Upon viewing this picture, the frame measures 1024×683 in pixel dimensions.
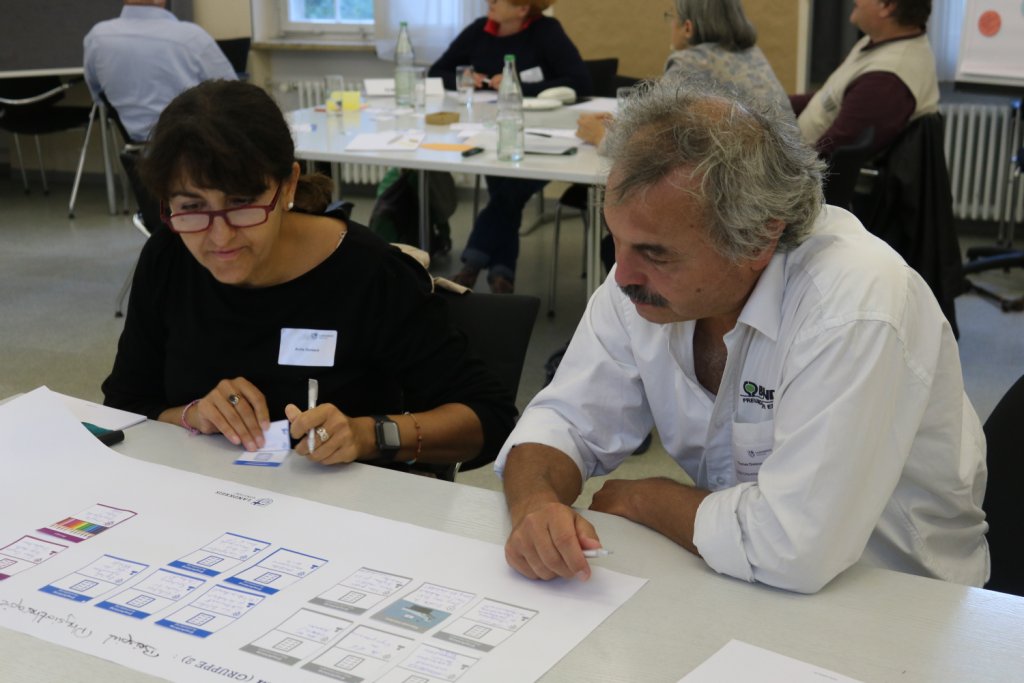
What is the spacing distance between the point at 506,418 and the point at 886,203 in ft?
8.22

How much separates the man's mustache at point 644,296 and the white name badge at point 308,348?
645mm

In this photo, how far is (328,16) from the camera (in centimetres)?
708

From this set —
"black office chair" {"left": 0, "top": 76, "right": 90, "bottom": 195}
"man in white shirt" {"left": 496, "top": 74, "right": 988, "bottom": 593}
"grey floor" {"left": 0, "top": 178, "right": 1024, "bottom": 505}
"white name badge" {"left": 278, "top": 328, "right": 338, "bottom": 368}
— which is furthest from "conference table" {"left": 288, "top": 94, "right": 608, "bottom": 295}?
"black office chair" {"left": 0, "top": 76, "right": 90, "bottom": 195}

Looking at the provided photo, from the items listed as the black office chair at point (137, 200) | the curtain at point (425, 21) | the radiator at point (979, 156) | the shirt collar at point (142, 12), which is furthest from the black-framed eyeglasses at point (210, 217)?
the curtain at point (425, 21)

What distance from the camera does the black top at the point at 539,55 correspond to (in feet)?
16.7

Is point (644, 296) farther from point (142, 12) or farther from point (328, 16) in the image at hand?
point (328, 16)

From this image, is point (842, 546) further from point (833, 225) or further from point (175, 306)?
point (175, 306)

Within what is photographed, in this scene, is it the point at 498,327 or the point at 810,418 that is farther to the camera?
the point at 498,327

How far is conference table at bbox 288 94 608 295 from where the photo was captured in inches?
140

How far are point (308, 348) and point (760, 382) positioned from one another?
2.56ft

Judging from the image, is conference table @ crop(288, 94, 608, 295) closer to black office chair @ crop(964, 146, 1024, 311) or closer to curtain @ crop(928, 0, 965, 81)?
black office chair @ crop(964, 146, 1024, 311)

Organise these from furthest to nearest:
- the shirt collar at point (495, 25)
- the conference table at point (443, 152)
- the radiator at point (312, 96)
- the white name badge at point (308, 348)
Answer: the radiator at point (312, 96) → the shirt collar at point (495, 25) → the conference table at point (443, 152) → the white name badge at point (308, 348)

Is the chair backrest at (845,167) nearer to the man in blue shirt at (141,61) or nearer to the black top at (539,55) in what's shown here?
the black top at (539,55)

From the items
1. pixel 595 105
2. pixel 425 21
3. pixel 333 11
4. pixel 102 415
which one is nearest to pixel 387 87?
pixel 595 105
